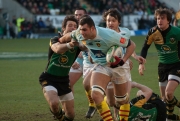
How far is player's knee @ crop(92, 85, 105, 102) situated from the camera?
8141 mm

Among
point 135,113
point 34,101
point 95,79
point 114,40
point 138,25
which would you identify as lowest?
point 138,25

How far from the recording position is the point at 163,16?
10.2 metres

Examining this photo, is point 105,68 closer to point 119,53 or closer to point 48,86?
point 119,53

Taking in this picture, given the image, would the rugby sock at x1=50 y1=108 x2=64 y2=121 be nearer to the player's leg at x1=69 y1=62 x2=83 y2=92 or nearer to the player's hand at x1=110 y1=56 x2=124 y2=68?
the player's hand at x1=110 y1=56 x2=124 y2=68

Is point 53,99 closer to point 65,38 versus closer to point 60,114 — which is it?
point 60,114

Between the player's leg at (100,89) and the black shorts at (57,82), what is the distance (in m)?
1.00

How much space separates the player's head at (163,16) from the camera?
10.2 m

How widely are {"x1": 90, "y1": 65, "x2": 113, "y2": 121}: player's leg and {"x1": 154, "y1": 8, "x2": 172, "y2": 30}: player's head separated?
7.37 feet

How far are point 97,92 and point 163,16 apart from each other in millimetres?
2838

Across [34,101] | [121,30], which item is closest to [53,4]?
[34,101]

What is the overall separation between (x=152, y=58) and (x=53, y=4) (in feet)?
77.5

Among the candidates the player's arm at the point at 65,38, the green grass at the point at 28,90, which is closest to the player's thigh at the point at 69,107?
the green grass at the point at 28,90

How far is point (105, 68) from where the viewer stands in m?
8.63

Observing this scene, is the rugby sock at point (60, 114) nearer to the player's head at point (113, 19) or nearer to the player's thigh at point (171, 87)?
the player's head at point (113, 19)
